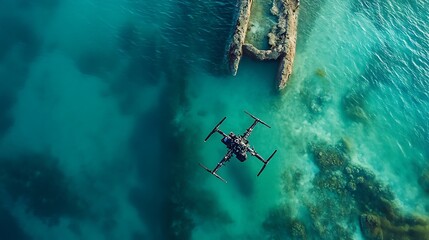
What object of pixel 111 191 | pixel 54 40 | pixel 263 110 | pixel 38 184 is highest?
pixel 263 110

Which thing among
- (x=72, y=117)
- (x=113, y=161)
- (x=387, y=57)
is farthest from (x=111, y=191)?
(x=387, y=57)

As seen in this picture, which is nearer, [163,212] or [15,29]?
[163,212]

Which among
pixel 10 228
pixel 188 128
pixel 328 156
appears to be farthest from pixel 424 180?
pixel 10 228

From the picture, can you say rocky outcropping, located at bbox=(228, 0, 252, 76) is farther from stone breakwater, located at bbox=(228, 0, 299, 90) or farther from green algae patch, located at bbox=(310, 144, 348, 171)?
green algae patch, located at bbox=(310, 144, 348, 171)

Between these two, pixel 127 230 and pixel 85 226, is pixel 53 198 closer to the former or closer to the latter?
pixel 85 226

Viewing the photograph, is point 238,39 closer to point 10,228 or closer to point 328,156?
point 328,156

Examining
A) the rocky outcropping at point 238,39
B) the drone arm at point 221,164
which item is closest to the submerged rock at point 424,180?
the drone arm at point 221,164
